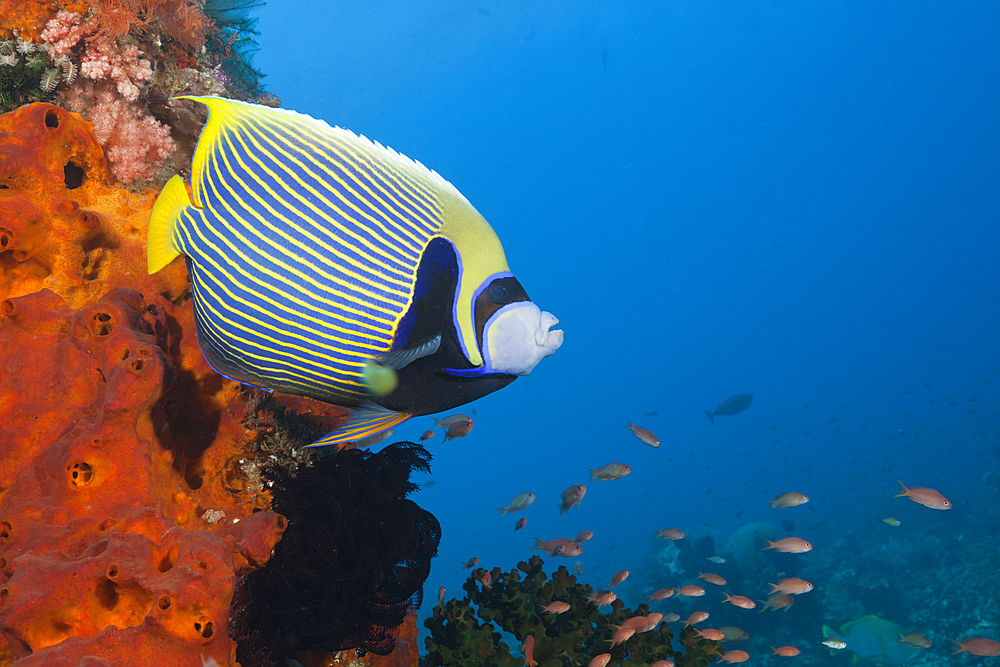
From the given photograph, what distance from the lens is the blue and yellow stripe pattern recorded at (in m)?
0.84

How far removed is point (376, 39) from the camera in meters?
40.1

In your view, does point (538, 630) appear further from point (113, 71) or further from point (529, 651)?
point (113, 71)

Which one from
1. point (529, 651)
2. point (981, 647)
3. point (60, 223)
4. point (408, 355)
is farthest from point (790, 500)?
point (60, 223)

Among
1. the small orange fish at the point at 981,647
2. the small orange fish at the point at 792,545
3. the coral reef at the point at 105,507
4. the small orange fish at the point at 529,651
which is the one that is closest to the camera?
the coral reef at the point at 105,507

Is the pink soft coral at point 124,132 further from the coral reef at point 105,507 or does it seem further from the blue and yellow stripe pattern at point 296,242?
the blue and yellow stripe pattern at point 296,242

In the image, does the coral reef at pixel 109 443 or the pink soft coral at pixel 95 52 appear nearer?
the coral reef at pixel 109 443

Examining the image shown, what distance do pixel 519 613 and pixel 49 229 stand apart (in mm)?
3903

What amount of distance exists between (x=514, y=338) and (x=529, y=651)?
3.54m

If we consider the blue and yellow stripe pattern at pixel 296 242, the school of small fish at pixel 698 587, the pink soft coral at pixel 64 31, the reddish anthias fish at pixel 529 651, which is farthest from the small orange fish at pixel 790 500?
the pink soft coral at pixel 64 31

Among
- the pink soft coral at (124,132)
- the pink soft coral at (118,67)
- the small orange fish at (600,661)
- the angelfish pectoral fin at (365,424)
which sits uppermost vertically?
the pink soft coral at (118,67)

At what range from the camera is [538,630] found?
12.2ft

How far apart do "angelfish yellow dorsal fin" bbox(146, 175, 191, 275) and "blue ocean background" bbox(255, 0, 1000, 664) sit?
119ft

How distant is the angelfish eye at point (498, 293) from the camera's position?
2.90ft

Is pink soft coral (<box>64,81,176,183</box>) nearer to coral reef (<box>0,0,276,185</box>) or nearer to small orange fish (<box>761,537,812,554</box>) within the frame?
coral reef (<box>0,0,276,185</box>)
